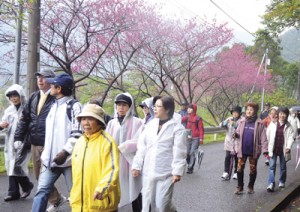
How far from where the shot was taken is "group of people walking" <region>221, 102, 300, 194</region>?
6.27 m

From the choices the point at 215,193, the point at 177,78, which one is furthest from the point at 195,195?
the point at 177,78

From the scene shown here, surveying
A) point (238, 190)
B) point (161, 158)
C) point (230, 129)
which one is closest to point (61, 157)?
point (161, 158)

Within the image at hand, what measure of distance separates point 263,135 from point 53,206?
3.60m

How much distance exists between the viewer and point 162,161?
3887 millimetres

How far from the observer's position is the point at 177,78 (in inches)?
770

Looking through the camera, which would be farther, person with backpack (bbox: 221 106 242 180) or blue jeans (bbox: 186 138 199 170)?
blue jeans (bbox: 186 138 199 170)

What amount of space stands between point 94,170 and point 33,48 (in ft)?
18.9

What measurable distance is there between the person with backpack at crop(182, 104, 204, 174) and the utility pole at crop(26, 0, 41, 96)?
3.74 metres

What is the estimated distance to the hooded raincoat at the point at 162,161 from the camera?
12.6 feet

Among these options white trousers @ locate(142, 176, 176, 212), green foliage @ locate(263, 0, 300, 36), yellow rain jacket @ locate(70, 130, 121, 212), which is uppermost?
green foliage @ locate(263, 0, 300, 36)

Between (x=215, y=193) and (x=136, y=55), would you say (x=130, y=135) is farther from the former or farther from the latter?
(x=136, y=55)

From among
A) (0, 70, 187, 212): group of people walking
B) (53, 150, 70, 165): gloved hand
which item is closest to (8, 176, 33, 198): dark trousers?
(0, 70, 187, 212): group of people walking

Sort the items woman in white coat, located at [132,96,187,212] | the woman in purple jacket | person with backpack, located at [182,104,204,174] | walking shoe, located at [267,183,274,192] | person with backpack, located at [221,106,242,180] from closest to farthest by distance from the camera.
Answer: woman in white coat, located at [132,96,187,212]
the woman in purple jacket
walking shoe, located at [267,183,274,192]
person with backpack, located at [221,106,242,180]
person with backpack, located at [182,104,204,174]

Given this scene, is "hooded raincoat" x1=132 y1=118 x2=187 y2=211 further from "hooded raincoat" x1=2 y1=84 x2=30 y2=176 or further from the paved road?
"hooded raincoat" x1=2 y1=84 x2=30 y2=176
